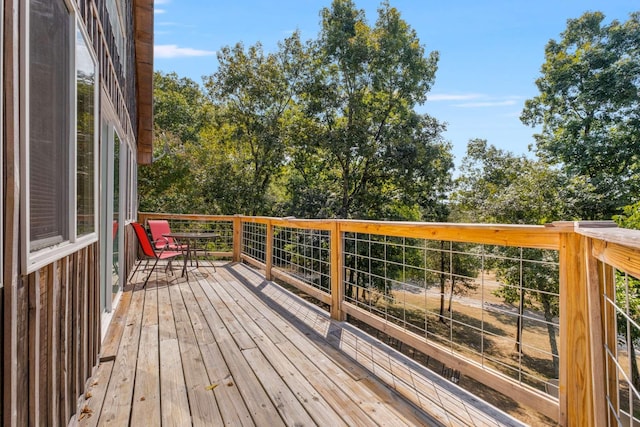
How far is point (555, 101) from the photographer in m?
13.5

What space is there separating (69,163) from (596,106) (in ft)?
50.8

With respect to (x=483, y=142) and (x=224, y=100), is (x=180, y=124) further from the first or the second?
(x=483, y=142)

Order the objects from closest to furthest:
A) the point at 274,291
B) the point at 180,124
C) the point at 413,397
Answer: the point at 413,397
the point at 274,291
the point at 180,124

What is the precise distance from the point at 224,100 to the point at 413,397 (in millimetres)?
14627

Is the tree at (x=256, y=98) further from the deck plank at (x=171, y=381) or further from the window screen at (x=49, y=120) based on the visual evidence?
the window screen at (x=49, y=120)

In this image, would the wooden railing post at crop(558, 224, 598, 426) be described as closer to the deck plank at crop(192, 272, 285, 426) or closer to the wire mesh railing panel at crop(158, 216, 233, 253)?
the deck plank at crop(192, 272, 285, 426)

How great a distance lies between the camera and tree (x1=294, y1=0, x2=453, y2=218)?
39.0 feet

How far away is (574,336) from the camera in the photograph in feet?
4.89

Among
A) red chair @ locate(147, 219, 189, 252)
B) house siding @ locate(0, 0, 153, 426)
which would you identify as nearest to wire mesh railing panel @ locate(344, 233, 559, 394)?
red chair @ locate(147, 219, 189, 252)

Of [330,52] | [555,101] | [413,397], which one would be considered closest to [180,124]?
[330,52]

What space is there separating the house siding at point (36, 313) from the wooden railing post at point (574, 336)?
1.98 metres

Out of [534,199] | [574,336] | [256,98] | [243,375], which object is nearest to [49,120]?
[243,375]

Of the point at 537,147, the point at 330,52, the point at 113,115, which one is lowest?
the point at 113,115

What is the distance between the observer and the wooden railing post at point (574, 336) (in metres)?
1.42
